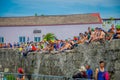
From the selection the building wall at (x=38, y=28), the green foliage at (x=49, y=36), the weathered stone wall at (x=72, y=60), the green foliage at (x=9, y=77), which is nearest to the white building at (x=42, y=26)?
the building wall at (x=38, y=28)

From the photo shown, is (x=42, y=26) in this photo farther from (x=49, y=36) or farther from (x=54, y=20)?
(x=49, y=36)

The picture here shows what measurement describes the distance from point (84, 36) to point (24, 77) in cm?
352

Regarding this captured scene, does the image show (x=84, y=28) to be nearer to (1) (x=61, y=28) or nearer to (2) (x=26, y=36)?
(1) (x=61, y=28)

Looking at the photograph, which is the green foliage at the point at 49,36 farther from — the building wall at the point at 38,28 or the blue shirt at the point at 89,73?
the blue shirt at the point at 89,73

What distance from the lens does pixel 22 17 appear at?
57.1m

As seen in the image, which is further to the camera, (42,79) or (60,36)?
(60,36)

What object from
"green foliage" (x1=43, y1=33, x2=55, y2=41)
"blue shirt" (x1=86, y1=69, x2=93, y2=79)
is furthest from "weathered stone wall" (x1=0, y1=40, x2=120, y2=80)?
"green foliage" (x1=43, y1=33, x2=55, y2=41)

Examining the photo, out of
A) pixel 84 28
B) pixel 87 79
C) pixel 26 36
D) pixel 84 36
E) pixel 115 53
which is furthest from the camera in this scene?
pixel 26 36

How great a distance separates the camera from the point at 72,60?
61.5 ft

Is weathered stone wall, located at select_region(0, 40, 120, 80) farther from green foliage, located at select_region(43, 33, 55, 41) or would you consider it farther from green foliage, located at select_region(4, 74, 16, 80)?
green foliage, located at select_region(43, 33, 55, 41)

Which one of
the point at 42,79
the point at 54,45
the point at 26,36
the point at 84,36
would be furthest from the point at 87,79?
the point at 26,36

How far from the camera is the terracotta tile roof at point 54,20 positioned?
51.0 metres

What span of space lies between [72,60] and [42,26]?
34929 millimetres

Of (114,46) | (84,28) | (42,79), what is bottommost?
(42,79)
